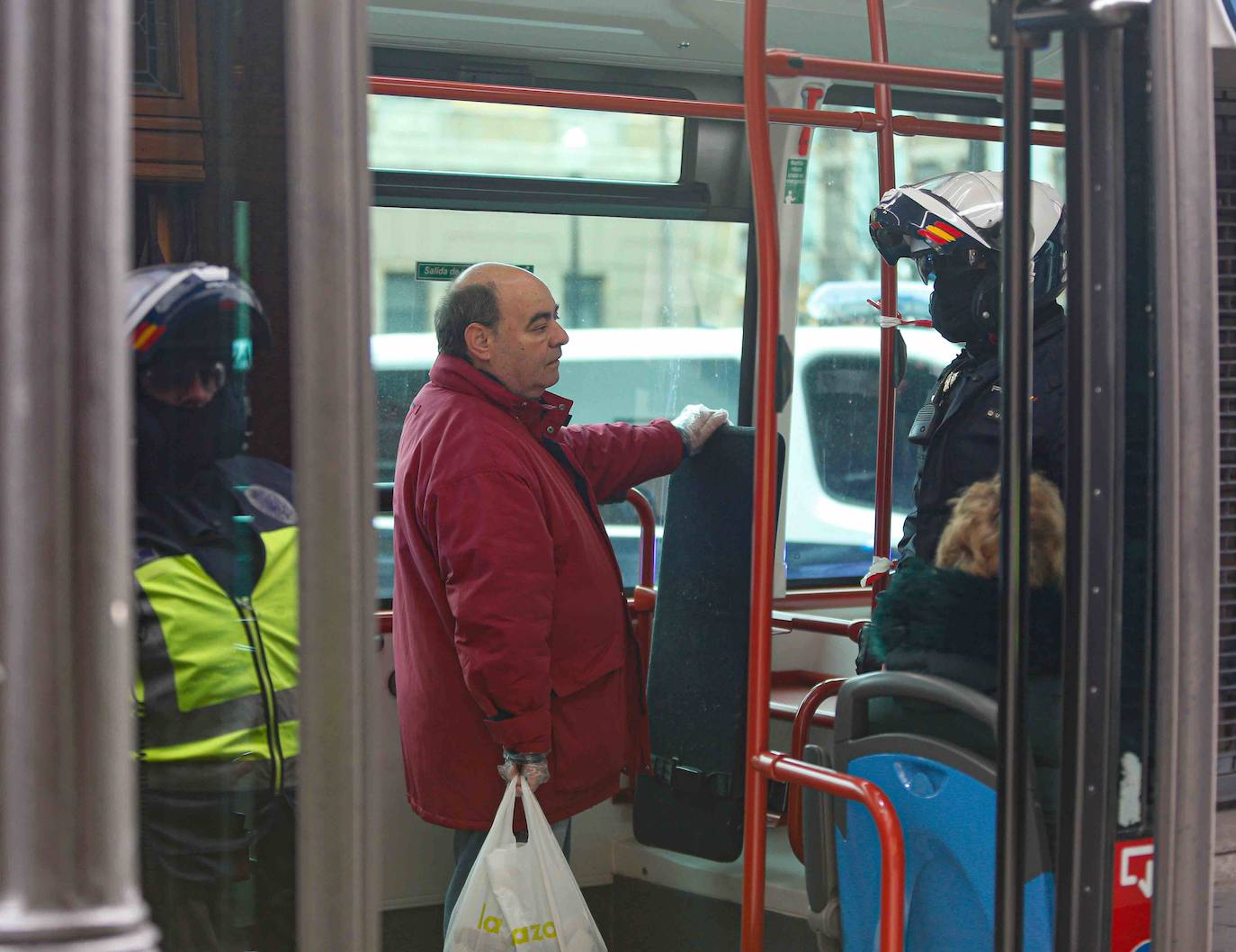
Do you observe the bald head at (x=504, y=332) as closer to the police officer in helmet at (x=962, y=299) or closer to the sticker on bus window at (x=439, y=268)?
the sticker on bus window at (x=439, y=268)

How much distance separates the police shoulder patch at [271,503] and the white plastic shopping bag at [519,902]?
142cm

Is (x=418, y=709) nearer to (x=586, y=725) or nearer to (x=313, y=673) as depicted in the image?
(x=586, y=725)

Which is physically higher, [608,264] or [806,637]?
[608,264]

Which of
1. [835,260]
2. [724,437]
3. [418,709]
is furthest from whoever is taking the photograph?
[835,260]

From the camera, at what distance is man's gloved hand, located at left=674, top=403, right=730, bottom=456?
3180mm

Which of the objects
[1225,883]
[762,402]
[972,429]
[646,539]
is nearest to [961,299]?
[972,429]

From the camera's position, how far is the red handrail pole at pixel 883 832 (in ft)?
6.45

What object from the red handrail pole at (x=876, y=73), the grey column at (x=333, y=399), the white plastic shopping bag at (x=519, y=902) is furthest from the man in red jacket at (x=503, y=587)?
the grey column at (x=333, y=399)

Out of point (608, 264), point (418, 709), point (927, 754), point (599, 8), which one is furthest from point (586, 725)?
point (599, 8)

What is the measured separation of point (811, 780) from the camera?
2117 mm

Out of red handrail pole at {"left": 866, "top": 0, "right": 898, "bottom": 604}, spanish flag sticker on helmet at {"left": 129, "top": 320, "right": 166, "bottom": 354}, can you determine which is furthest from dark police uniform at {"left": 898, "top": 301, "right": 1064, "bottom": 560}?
spanish flag sticker on helmet at {"left": 129, "top": 320, "right": 166, "bottom": 354}

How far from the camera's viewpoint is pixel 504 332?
2988 millimetres

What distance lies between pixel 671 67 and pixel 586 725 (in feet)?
6.19

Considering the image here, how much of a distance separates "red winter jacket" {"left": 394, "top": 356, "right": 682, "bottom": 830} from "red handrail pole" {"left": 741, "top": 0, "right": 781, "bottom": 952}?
615 millimetres
